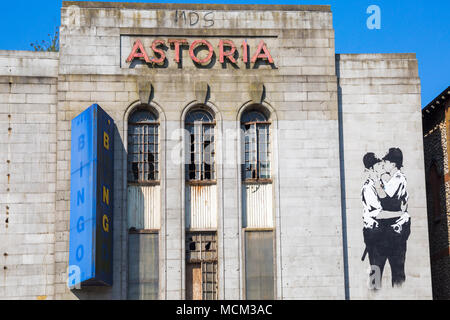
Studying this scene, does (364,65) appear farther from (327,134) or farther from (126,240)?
(126,240)

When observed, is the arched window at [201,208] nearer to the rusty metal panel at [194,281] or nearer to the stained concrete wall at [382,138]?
the rusty metal panel at [194,281]

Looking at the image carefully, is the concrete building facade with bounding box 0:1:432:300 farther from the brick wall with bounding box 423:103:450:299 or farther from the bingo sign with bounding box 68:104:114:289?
the brick wall with bounding box 423:103:450:299

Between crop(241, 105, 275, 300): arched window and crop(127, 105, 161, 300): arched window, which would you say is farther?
crop(241, 105, 275, 300): arched window

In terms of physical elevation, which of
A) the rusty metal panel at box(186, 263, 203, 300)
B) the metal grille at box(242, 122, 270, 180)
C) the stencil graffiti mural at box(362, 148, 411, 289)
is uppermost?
the metal grille at box(242, 122, 270, 180)

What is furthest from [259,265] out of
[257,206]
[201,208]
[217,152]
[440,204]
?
[440,204]

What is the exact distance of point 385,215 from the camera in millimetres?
38812

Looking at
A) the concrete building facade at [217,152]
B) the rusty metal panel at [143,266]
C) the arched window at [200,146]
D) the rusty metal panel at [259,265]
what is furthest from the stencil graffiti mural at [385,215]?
the rusty metal panel at [143,266]

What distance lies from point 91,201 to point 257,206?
7013 mm

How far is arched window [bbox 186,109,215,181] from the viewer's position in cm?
3888

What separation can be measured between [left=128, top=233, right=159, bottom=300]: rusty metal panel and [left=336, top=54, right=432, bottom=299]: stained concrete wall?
796 centimetres

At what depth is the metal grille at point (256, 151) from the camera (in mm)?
39031

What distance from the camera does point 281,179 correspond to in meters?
38.6

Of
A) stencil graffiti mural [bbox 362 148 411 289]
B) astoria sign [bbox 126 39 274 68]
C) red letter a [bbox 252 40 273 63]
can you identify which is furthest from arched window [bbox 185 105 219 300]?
stencil graffiti mural [bbox 362 148 411 289]

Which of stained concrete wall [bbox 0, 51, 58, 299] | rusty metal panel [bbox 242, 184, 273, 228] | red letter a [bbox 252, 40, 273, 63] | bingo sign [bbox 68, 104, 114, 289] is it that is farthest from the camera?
red letter a [bbox 252, 40, 273, 63]
